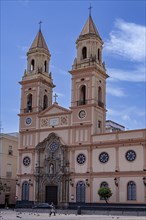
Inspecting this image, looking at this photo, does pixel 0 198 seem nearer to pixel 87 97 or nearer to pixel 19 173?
pixel 19 173

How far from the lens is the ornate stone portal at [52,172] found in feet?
177

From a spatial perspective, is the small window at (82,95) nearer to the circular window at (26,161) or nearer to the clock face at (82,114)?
the clock face at (82,114)

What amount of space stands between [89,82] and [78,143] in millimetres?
8825

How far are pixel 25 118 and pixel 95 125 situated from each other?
41.0ft

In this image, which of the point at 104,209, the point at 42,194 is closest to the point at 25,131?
the point at 42,194

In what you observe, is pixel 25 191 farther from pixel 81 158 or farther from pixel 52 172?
pixel 81 158

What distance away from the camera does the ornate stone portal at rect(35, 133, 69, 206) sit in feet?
177

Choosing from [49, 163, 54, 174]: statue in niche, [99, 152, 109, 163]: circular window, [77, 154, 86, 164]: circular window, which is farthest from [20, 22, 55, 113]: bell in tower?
[99, 152, 109, 163]: circular window

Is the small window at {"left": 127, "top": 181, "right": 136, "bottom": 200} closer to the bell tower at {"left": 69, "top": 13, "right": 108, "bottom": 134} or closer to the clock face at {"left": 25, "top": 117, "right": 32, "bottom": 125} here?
the bell tower at {"left": 69, "top": 13, "right": 108, "bottom": 134}

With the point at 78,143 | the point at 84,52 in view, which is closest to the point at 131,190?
the point at 78,143

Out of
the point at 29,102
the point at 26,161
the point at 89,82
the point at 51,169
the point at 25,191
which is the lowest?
the point at 25,191

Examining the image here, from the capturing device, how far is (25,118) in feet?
201

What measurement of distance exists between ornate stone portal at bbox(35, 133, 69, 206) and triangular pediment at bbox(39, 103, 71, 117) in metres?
3.37

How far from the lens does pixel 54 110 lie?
58.2 m
